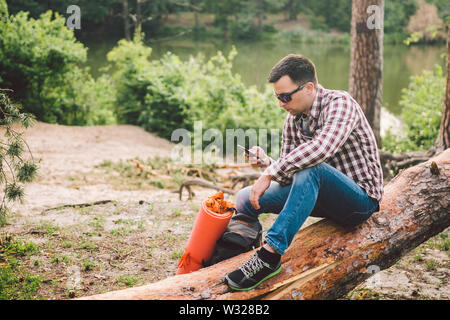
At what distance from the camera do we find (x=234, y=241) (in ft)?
9.21

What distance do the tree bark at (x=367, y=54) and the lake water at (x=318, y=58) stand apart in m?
9.48

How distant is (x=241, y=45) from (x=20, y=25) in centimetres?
2765

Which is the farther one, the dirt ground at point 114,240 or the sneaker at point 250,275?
the dirt ground at point 114,240

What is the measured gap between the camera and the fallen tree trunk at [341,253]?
2.43 meters

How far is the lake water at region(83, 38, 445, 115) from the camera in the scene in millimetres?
20000

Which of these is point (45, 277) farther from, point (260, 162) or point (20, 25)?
point (20, 25)

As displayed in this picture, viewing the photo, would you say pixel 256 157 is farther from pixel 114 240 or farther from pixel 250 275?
pixel 114 240

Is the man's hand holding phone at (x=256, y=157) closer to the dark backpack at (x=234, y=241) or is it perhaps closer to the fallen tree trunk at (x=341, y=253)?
the dark backpack at (x=234, y=241)

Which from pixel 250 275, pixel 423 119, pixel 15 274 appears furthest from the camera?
pixel 423 119

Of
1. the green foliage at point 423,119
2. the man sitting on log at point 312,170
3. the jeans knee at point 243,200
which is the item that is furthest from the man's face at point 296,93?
the green foliage at point 423,119

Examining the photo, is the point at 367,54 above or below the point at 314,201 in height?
above

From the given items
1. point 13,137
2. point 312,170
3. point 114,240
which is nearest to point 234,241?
point 312,170

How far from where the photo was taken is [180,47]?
30.4 meters

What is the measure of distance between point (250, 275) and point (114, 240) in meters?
2.00
